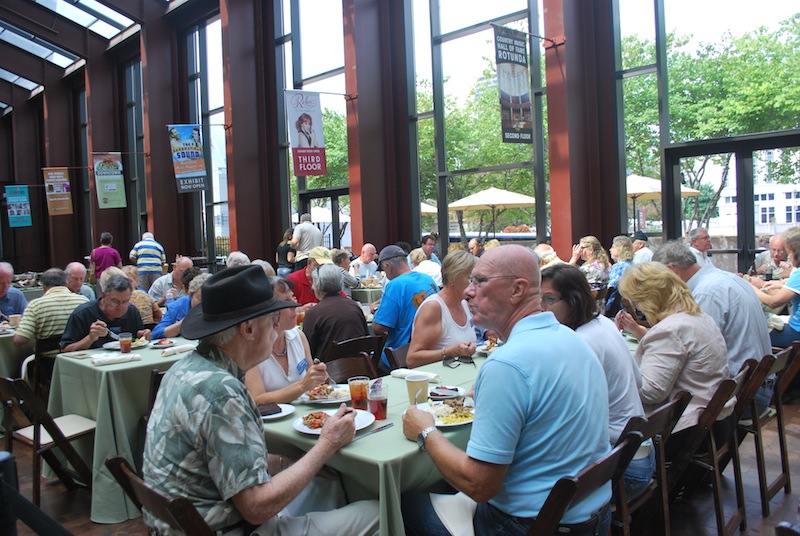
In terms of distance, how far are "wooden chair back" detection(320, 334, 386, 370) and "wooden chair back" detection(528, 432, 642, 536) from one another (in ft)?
6.98

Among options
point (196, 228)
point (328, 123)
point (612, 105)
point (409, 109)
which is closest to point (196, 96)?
point (196, 228)

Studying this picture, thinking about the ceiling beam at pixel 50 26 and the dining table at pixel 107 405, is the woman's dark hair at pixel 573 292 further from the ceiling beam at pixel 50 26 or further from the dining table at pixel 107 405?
the ceiling beam at pixel 50 26

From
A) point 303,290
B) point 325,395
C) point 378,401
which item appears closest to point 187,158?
point 303,290

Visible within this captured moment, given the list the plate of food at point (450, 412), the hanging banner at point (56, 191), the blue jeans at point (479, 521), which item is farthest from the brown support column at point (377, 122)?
the hanging banner at point (56, 191)

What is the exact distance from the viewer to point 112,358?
4.15 meters

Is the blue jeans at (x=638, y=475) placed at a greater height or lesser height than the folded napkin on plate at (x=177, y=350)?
lesser

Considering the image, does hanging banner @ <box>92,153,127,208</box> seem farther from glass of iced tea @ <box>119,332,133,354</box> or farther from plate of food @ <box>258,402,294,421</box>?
plate of food @ <box>258,402,294,421</box>

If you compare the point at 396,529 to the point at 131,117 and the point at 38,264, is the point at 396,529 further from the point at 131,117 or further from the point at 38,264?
the point at 38,264

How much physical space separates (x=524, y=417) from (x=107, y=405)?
2957 millimetres

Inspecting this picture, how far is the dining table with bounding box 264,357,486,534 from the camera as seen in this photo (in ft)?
7.04

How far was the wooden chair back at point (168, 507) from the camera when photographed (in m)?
1.76

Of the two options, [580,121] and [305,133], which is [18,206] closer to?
[305,133]

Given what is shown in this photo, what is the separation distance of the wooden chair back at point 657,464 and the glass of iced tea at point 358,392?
1052 mm

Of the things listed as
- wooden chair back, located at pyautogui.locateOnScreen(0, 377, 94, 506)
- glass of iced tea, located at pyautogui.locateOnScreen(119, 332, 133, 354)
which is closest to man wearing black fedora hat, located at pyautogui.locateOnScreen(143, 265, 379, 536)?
wooden chair back, located at pyautogui.locateOnScreen(0, 377, 94, 506)
